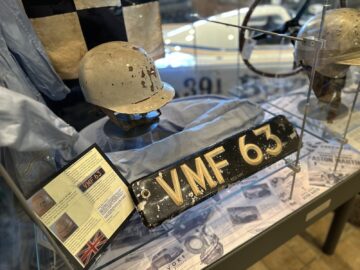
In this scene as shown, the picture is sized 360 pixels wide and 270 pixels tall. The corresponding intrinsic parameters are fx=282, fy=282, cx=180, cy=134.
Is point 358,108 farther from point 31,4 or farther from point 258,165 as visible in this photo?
point 31,4

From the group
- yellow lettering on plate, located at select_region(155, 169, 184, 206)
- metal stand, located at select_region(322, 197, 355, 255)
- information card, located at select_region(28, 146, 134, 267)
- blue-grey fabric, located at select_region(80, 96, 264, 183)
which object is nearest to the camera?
information card, located at select_region(28, 146, 134, 267)

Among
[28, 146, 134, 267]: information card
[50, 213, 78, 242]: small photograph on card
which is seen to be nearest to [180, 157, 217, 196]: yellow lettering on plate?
[28, 146, 134, 267]: information card

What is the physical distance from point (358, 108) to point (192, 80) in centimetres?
77

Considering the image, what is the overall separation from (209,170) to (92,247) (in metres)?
0.29

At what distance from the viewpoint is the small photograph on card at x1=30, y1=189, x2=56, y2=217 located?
477 millimetres

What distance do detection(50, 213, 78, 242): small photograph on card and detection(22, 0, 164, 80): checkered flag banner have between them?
0.50 m

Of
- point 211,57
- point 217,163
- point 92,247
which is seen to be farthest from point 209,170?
point 211,57

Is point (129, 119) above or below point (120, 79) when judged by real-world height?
below

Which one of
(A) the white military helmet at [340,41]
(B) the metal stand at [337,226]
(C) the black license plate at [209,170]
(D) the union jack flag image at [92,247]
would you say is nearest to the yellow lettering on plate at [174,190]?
(C) the black license plate at [209,170]

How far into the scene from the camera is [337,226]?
1027mm

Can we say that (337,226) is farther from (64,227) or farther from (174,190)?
(64,227)

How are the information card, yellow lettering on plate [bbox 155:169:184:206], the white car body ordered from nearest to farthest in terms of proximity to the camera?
the information card
yellow lettering on plate [bbox 155:169:184:206]
the white car body

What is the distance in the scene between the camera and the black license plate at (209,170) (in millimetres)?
595

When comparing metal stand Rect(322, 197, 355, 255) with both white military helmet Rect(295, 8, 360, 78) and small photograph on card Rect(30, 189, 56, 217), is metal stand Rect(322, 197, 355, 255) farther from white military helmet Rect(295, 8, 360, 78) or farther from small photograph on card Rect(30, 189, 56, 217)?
small photograph on card Rect(30, 189, 56, 217)
